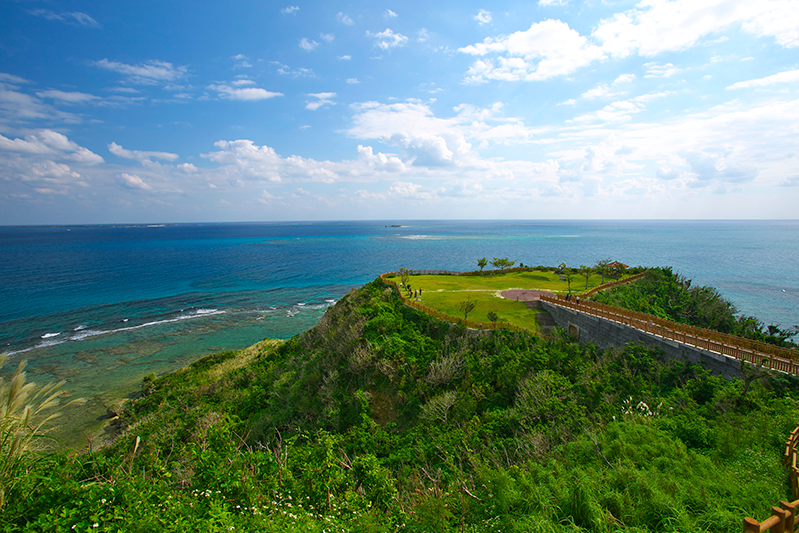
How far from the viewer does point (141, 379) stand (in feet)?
106

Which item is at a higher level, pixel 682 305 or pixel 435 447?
pixel 682 305

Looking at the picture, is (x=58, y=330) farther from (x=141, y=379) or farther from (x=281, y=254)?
(x=281, y=254)

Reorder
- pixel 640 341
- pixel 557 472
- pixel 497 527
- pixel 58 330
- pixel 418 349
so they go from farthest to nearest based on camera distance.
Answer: pixel 58 330, pixel 418 349, pixel 640 341, pixel 557 472, pixel 497 527

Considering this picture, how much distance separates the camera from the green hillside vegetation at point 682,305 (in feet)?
89.2

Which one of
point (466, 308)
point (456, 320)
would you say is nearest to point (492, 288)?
point (466, 308)

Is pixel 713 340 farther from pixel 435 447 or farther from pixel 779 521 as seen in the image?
pixel 779 521

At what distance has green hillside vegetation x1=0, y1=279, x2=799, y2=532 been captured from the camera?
709 cm

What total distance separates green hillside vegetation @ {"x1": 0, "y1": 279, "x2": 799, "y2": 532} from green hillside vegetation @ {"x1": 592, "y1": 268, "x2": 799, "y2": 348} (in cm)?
1095

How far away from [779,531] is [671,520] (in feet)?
12.2

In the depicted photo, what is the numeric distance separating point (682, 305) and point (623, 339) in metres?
15.7

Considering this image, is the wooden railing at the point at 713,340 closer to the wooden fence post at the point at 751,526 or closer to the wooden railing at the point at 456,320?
the wooden railing at the point at 456,320

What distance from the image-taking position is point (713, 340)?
17.0 meters

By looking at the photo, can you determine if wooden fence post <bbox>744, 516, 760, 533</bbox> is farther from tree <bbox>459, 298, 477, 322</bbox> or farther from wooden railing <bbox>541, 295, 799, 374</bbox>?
tree <bbox>459, 298, 477, 322</bbox>

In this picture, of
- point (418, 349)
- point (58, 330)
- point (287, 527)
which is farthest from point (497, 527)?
point (58, 330)
